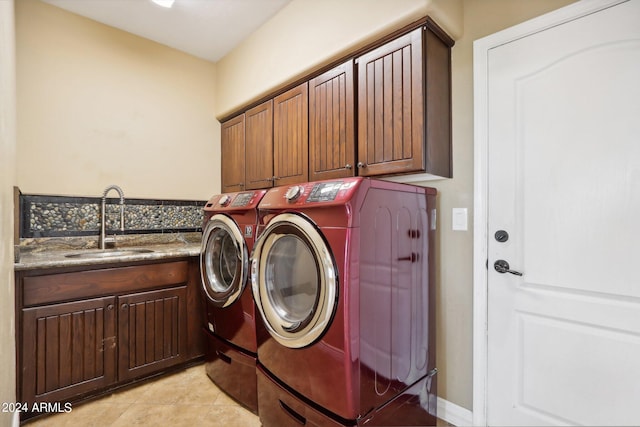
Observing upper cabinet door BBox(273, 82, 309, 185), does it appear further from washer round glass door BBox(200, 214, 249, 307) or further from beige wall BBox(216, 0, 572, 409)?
washer round glass door BBox(200, 214, 249, 307)

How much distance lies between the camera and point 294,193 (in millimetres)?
1475

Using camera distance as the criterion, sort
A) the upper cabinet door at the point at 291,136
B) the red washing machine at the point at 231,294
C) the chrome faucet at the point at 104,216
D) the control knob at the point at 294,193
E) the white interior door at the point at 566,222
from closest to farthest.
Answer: the white interior door at the point at 566,222 < the control knob at the point at 294,193 < the red washing machine at the point at 231,294 < the upper cabinet door at the point at 291,136 < the chrome faucet at the point at 104,216

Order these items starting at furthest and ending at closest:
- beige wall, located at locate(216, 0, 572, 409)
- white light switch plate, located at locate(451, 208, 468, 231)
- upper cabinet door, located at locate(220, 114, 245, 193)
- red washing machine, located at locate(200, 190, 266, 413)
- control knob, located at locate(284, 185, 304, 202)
→ upper cabinet door, located at locate(220, 114, 245, 193) → red washing machine, located at locate(200, 190, 266, 413) → white light switch plate, located at locate(451, 208, 468, 231) → beige wall, located at locate(216, 0, 572, 409) → control knob, located at locate(284, 185, 304, 202)

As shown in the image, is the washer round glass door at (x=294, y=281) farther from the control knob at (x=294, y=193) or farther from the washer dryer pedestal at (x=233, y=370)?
the washer dryer pedestal at (x=233, y=370)

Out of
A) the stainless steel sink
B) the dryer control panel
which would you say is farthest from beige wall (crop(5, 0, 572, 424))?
the dryer control panel

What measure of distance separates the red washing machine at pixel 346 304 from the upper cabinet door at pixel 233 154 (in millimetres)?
1339

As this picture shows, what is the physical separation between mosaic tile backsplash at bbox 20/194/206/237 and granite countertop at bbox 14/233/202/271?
54mm

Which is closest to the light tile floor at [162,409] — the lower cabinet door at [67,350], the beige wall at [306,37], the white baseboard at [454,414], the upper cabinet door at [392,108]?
the lower cabinet door at [67,350]

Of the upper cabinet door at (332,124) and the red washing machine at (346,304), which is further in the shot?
the upper cabinet door at (332,124)

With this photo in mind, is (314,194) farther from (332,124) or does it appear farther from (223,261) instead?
(223,261)

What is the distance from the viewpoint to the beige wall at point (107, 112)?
2.23m

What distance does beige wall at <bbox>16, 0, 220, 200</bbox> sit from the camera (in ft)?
7.32

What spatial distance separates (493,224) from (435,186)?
1.24ft

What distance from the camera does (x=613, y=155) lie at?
1219 mm
